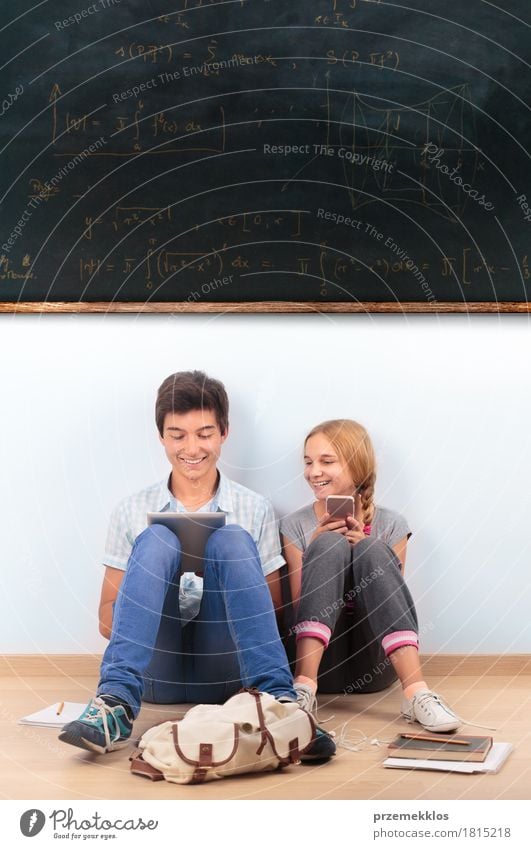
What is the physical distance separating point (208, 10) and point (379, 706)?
1.67 metres

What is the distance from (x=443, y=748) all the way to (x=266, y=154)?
4.66ft

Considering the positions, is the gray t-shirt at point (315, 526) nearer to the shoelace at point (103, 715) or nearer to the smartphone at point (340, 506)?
the smartphone at point (340, 506)

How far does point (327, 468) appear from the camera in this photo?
7.72ft

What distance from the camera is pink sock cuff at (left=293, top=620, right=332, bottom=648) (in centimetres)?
208

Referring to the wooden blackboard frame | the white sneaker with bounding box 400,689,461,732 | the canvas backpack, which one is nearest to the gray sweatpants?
the white sneaker with bounding box 400,689,461,732

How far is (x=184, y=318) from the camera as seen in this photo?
8.13ft

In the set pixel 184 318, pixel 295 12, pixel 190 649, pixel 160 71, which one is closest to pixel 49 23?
pixel 160 71

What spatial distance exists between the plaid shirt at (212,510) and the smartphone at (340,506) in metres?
0.14

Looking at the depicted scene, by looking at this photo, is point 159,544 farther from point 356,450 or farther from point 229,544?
point 356,450

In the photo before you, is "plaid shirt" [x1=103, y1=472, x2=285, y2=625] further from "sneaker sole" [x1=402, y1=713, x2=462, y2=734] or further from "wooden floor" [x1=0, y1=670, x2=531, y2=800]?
"sneaker sole" [x1=402, y1=713, x2=462, y2=734]

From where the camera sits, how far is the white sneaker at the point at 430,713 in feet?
6.34

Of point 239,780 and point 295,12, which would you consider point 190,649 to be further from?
point 295,12

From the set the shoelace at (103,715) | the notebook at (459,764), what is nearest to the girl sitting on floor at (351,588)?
the notebook at (459,764)

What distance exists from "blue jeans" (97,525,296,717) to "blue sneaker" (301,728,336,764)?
0.09 m
